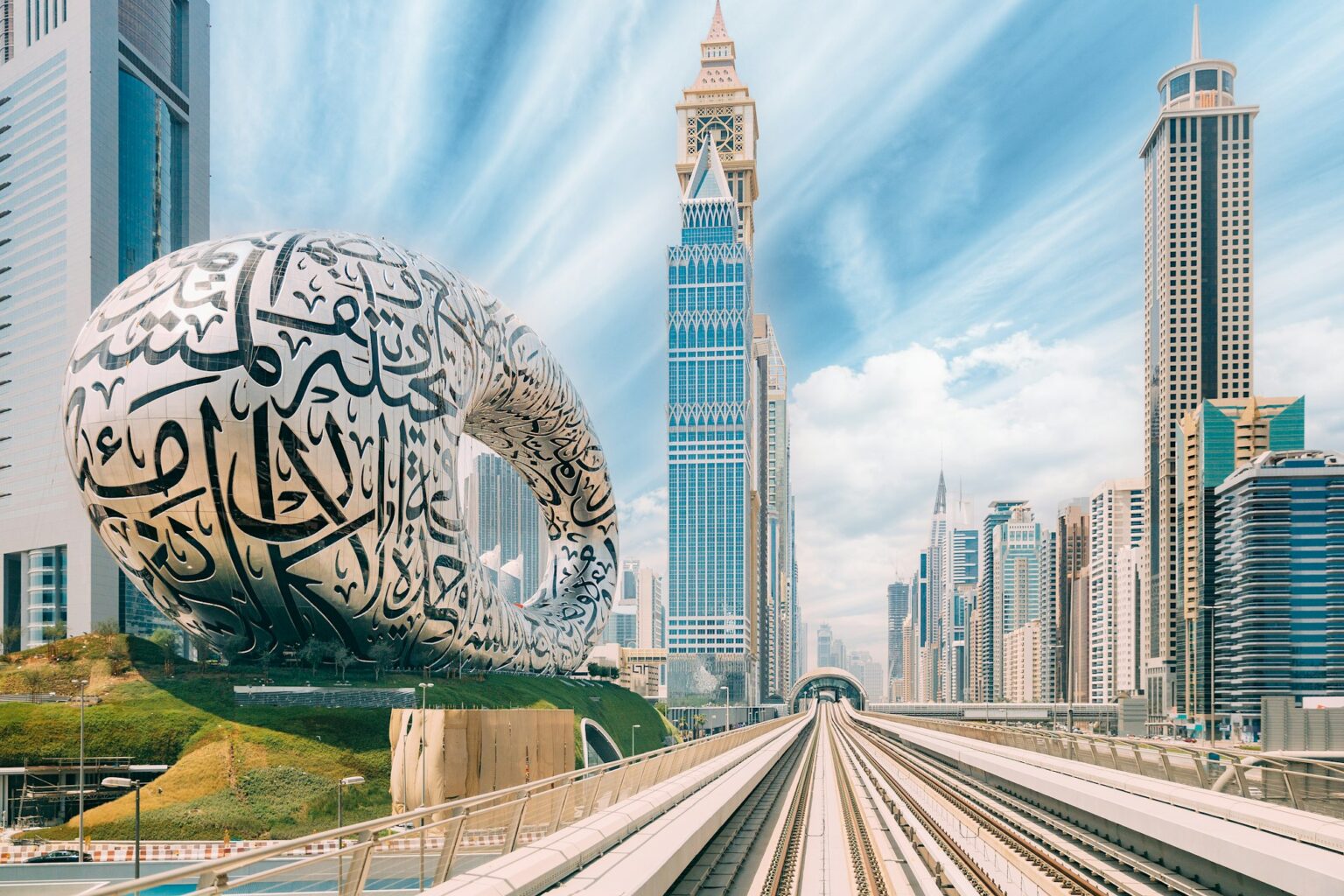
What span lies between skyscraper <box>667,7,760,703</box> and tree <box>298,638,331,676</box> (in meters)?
103

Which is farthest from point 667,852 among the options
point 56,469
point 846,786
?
point 56,469

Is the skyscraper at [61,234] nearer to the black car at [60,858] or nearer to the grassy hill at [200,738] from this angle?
the grassy hill at [200,738]

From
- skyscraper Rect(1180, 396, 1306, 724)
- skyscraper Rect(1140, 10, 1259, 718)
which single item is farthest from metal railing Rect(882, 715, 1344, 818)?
skyscraper Rect(1140, 10, 1259, 718)

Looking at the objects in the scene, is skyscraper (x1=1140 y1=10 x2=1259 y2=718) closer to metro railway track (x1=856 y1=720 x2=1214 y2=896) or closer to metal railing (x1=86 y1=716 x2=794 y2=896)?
metro railway track (x1=856 y1=720 x2=1214 y2=896)

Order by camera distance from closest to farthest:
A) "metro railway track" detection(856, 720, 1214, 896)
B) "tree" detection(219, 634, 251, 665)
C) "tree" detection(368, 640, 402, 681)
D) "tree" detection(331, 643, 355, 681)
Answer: "metro railway track" detection(856, 720, 1214, 896), "tree" detection(219, 634, 251, 665), "tree" detection(331, 643, 355, 681), "tree" detection(368, 640, 402, 681)

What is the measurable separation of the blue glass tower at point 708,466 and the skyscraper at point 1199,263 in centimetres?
5030

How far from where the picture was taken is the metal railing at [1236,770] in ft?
37.0

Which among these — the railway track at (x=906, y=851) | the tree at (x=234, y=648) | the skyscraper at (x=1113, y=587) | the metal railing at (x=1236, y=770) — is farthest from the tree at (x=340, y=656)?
the skyscraper at (x=1113, y=587)

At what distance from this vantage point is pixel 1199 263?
126 m

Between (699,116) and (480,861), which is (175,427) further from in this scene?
(699,116)

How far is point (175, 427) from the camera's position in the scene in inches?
1025

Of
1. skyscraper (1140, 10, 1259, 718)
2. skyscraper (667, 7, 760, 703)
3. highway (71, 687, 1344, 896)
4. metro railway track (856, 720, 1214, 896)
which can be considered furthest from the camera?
skyscraper (667, 7, 760, 703)

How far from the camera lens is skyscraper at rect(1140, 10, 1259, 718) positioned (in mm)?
125188

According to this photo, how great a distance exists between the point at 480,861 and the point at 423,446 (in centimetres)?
2308
